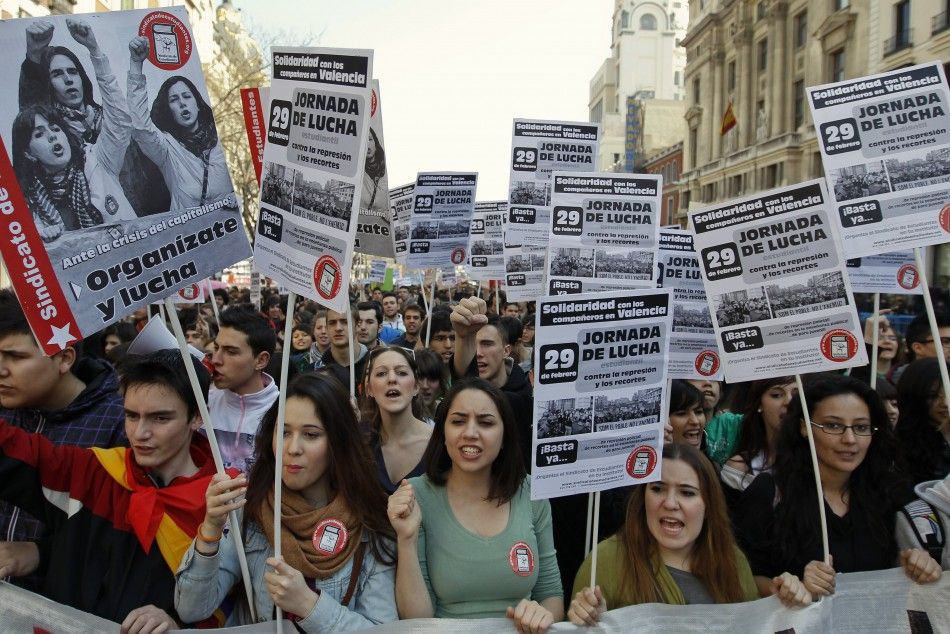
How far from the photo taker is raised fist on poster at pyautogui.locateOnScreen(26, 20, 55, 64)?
2.56 meters

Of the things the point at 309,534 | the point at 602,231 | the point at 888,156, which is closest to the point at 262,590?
the point at 309,534

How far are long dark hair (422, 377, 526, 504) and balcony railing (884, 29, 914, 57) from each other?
113 feet

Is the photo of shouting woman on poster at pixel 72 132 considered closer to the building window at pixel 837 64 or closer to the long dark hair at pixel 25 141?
the long dark hair at pixel 25 141

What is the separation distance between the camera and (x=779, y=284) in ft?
12.4

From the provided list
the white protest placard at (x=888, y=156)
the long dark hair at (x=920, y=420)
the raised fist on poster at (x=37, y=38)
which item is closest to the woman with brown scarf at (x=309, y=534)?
the raised fist on poster at (x=37, y=38)

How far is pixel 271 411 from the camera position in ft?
11.8

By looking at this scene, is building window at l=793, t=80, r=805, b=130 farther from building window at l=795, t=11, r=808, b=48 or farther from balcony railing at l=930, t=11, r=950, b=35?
balcony railing at l=930, t=11, r=950, b=35

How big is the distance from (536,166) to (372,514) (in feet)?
16.9

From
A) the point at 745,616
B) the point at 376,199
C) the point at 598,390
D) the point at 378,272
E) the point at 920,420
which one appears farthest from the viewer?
the point at 378,272

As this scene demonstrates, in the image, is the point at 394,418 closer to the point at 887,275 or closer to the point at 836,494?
the point at 836,494

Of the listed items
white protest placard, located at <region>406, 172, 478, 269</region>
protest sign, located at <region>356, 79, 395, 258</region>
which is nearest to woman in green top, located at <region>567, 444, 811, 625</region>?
protest sign, located at <region>356, 79, 395, 258</region>

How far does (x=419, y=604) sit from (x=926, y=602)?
6.70ft

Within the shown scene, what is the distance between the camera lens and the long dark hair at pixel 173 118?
2.79 meters

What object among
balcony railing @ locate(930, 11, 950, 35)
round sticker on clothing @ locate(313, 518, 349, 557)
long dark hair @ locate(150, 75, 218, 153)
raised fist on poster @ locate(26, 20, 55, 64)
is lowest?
round sticker on clothing @ locate(313, 518, 349, 557)
